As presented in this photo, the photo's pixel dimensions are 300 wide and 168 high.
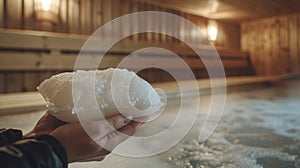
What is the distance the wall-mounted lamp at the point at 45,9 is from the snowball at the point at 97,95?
2544 millimetres

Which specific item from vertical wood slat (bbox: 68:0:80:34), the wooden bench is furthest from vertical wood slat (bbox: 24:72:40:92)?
vertical wood slat (bbox: 68:0:80:34)

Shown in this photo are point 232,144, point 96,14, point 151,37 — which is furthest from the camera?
point 151,37

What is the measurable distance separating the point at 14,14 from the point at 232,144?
2735 mm

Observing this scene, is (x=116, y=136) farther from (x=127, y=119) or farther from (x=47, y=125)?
(x=47, y=125)

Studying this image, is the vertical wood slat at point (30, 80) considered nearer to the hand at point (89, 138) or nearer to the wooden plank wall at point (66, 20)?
the wooden plank wall at point (66, 20)

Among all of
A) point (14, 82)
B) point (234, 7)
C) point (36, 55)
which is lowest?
point (14, 82)

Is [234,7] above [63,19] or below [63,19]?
above

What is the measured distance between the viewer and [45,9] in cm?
288

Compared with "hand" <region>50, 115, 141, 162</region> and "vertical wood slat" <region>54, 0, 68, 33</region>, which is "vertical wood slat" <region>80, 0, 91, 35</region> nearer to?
"vertical wood slat" <region>54, 0, 68, 33</region>

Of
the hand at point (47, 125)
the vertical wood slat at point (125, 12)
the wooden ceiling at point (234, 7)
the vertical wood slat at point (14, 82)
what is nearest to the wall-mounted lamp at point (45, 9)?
the vertical wood slat at point (14, 82)

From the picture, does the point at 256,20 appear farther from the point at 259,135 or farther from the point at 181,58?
the point at 259,135

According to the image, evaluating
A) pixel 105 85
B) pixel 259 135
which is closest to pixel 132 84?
pixel 105 85

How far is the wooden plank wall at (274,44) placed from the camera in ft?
17.3

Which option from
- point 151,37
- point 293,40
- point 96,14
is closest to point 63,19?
point 96,14
